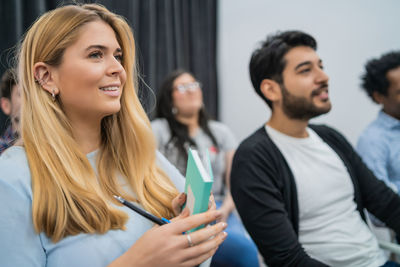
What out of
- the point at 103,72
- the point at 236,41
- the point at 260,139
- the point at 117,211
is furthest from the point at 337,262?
the point at 236,41

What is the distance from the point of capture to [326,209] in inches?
42.7

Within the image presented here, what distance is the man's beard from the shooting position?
117cm

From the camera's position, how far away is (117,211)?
74 centimetres

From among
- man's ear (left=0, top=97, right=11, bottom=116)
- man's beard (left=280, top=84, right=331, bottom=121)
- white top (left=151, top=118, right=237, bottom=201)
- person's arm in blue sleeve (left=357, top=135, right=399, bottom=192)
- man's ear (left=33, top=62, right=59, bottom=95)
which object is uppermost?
man's ear (left=33, top=62, right=59, bottom=95)

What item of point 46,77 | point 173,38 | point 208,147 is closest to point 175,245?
point 46,77

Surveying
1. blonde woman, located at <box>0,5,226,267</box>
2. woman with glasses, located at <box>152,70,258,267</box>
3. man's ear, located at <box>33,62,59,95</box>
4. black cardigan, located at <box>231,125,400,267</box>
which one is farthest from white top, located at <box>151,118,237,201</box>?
man's ear, located at <box>33,62,59,95</box>

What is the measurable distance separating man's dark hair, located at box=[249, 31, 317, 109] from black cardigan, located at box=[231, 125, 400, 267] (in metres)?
0.26

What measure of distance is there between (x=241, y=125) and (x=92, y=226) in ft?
6.68

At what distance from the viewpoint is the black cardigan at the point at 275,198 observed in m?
0.96

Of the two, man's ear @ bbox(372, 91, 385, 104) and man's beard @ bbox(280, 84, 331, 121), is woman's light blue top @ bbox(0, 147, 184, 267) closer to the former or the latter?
man's beard @ bbox(280, 84, 331, 121)

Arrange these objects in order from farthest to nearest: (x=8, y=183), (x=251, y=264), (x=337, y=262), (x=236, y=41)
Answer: (x=236, y=41)
(x=251, y=264)
(x=337, y=262)
(x=8, y=183)

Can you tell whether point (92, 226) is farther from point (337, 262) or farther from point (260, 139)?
point (337, 262)

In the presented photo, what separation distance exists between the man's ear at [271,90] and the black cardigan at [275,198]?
16cm

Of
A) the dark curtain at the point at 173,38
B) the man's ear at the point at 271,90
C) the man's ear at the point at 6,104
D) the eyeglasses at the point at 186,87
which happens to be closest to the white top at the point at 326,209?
the man's ear at the point at 271,90
